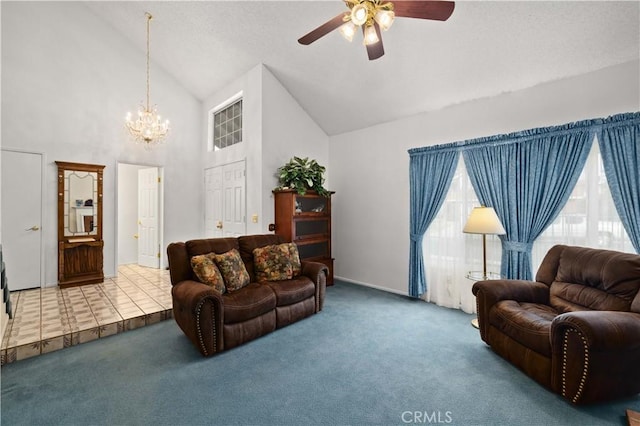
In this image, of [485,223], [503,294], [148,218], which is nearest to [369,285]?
[485,223]

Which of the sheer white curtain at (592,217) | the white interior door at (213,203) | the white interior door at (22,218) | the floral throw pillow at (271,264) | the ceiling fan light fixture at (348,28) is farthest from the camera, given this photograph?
the white interior door at (213,203)

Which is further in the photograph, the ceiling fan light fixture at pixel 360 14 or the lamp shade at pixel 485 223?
the lamp shade at pixel 485 223

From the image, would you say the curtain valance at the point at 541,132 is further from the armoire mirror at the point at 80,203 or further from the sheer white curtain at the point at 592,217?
the armoire mirror at the point at 80,203

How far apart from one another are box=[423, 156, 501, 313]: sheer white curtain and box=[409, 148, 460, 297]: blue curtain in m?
0.10

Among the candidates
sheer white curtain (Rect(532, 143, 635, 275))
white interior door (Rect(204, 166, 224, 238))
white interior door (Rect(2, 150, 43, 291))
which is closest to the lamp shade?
sheer white curtain (Rect(532, 143, 635, 275))

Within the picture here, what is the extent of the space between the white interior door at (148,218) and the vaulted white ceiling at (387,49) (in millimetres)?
2153

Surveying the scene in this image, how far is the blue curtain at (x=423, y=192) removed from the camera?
383cm

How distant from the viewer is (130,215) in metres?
6.15

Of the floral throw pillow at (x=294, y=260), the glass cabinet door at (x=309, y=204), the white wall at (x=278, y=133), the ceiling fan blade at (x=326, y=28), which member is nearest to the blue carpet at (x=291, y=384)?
the floral throw pillow at (x=294, y=260)

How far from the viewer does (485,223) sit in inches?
121

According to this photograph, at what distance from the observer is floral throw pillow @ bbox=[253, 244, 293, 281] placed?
3396 millimetres

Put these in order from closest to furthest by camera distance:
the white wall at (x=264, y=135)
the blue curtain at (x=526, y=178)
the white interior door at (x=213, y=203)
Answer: the blue curtain at (x=526, y=178)
the white wall at (x=264, y=135)
the white interior door at (x=213, y=203)

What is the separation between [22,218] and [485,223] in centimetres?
620

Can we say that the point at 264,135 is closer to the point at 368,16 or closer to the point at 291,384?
the point at 368,16
